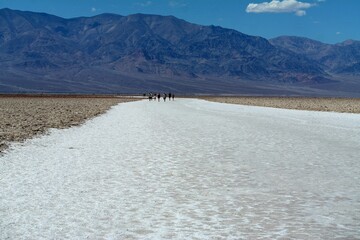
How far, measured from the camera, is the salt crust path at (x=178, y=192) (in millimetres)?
5996

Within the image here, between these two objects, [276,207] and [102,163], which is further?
[102,163]

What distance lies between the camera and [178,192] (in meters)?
8.05

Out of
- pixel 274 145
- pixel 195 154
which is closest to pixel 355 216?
pixel 195 154

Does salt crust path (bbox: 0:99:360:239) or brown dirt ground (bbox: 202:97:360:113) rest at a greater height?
brown dirt ground (bbox: 202:97:360:113)

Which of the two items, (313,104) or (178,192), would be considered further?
(313,104)

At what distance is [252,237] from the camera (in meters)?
5.67

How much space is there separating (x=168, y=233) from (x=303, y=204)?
2.45 meters

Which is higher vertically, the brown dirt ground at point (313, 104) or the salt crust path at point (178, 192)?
the brown dirt ground at point (313, 104)

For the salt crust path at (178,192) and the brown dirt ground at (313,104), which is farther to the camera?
the brown dirt ground at (313,104)

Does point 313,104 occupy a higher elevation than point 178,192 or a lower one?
higher

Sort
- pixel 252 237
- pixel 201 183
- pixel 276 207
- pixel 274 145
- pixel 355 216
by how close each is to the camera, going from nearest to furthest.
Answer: pixel 252 237
pixel 355 216
pixel 276 207
pixel 201 183
pixel 274 145

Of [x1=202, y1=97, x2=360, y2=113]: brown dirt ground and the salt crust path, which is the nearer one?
the salt crust path

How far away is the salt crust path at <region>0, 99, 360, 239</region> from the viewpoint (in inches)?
236

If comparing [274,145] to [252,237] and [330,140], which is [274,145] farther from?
[252,237]
